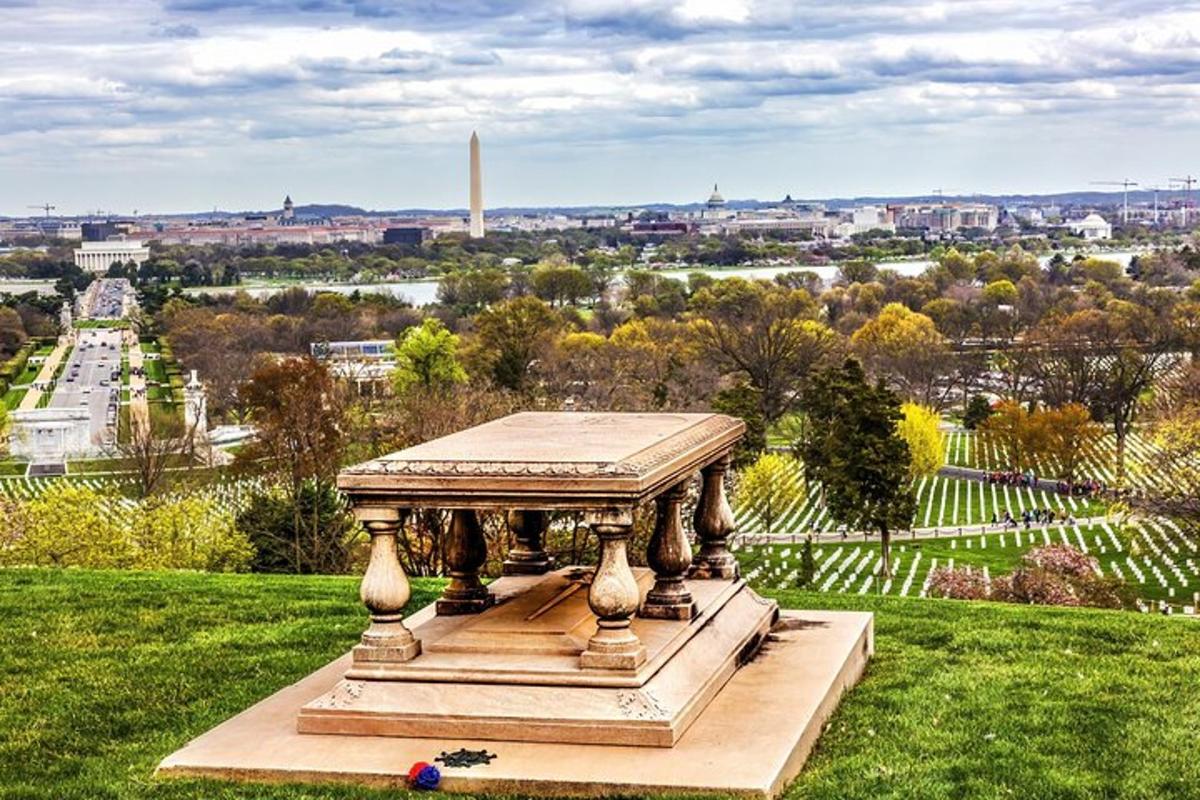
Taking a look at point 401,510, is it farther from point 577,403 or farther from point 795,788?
point 577,403

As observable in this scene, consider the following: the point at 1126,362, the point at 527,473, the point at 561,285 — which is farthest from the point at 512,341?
the point at 561,285

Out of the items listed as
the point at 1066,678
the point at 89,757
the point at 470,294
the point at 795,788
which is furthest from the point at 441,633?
the point at 470,294

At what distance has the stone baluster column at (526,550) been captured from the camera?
11703mm

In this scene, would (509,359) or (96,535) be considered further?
(509,359)

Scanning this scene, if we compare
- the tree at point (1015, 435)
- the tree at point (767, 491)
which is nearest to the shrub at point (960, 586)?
the tree at point (767, 491)

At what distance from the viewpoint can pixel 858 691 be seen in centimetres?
1006

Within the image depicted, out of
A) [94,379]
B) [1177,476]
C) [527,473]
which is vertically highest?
[527,473]

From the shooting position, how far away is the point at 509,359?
212ft

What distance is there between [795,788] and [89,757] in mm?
3701

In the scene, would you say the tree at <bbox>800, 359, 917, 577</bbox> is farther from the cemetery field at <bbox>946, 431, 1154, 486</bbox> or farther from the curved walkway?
the cemetery field at <bbox>946, 431, 1154, 486</bbox>

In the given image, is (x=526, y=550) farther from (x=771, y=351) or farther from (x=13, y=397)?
(x=13, y=397)

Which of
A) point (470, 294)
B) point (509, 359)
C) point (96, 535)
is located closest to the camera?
point (96, 535)

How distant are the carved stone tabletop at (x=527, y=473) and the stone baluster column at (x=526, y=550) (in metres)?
1.69

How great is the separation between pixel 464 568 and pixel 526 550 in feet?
4.03
